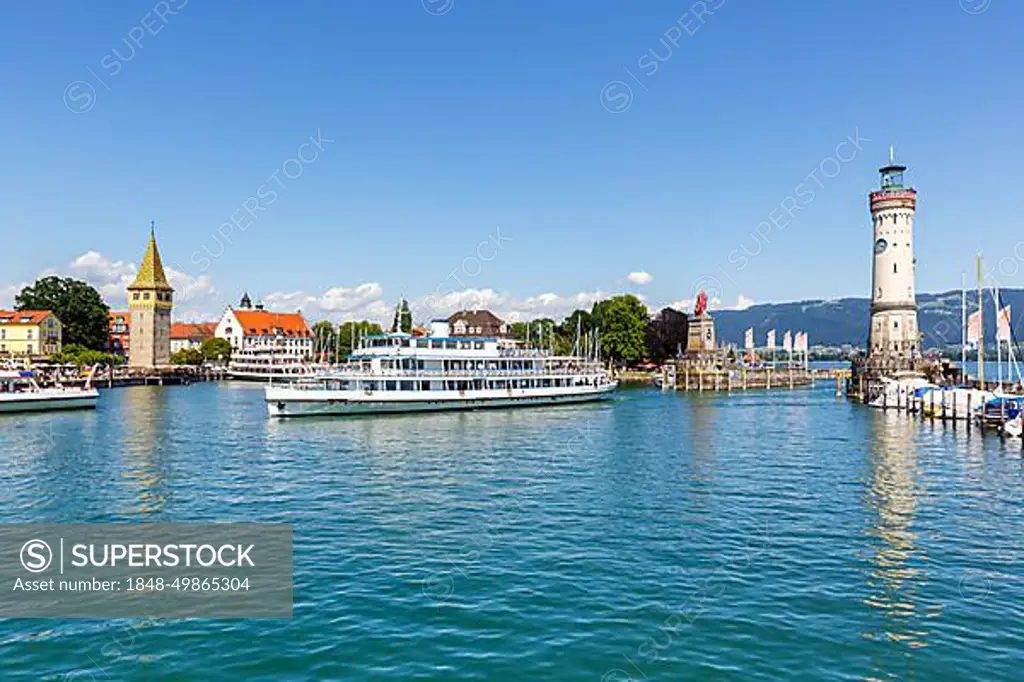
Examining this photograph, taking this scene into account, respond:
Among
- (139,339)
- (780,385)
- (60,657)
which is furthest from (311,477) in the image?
(139,339)

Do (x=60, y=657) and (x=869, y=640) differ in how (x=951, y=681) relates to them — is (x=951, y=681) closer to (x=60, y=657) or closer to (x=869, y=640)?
(x=869, y=640)

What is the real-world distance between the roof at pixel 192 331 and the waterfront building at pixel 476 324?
5930cm

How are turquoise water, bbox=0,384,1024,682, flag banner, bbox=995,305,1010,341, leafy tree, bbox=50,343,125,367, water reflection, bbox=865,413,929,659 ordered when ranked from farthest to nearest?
leafy tree, bbox=50,343,125,367
flag banner, bbox=995,305,1010,341
water reflection, bbox=865,413,929,659
turquoise water, bbox=0,384,1024,682

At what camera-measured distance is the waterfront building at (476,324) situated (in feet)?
594

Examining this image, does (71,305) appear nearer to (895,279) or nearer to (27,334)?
(27,334)

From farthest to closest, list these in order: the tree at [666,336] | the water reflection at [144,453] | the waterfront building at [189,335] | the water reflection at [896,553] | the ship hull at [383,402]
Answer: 1. the waterfront building at [189,335]
2. the tree at [666,336]
3. the ship hull at [383,402]
4. the water reflection at [144,453]
5. the water reflection at [896,553]

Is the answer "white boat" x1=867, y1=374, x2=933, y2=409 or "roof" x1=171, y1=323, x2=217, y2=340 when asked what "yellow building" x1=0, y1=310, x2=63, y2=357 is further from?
"white boat" x1=867, y1=374, x2=933, y2=409

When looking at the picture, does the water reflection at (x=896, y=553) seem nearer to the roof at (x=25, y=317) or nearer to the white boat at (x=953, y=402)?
the white boat at (x=953, y=402)

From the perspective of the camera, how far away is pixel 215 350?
505 feet

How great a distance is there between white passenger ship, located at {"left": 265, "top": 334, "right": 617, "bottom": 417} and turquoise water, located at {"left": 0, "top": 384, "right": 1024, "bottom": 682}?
15546mm

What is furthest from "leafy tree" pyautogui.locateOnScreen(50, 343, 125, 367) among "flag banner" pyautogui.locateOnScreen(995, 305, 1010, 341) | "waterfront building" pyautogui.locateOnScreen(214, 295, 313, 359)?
"flag banner" pyautogui.locateOnScreen(995, 305, 1010, 341)

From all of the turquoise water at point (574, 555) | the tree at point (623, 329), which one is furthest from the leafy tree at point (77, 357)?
the tree at point (623, 329)

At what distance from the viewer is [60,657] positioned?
1392 cm

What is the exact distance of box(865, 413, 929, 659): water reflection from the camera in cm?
1545
